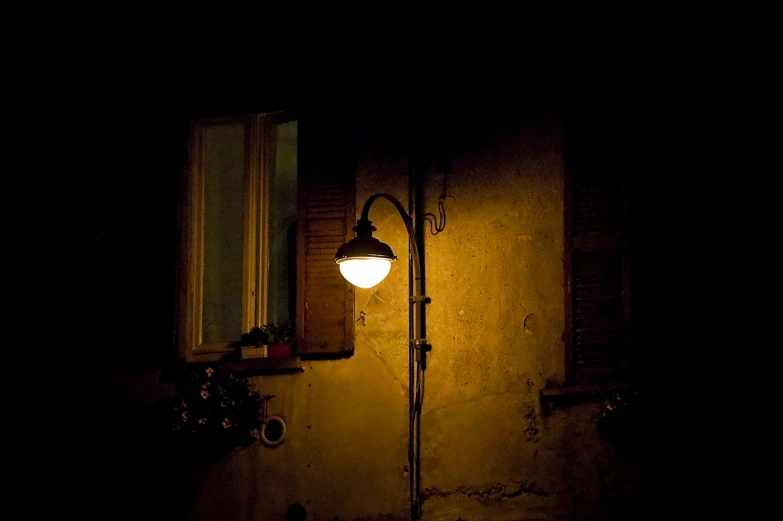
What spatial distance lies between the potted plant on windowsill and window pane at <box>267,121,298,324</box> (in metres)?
0.20

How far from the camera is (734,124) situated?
4762mm

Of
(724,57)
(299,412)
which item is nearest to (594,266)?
(724,57)

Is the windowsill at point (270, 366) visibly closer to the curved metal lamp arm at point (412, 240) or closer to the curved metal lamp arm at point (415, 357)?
the curved metal lamp arm at point (415, 357)

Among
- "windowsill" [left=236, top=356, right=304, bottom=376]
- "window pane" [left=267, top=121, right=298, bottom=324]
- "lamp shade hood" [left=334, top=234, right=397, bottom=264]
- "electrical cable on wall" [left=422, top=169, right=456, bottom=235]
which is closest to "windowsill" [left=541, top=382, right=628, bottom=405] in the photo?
"electrical cable on wall" [left=422, top=169, right=456, bottom=235]

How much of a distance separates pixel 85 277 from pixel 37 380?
1065mm

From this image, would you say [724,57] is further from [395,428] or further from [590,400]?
[395,428]

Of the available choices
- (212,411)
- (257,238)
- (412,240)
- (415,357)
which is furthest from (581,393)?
(257,238)

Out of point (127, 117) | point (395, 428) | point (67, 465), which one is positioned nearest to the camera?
point (395, 428)

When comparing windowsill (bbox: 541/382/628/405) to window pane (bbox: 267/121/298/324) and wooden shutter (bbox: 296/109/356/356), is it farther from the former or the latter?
window pane (bbox: 267/121/298/324)

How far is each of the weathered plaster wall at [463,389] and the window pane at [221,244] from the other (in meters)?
0.89

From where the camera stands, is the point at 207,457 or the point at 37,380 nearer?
the point at 207,457

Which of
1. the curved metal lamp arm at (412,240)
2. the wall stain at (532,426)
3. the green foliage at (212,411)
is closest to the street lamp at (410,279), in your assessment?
the curved metal lamp arm at (412,240)

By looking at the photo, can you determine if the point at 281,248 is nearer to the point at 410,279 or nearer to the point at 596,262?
the point at 410,279

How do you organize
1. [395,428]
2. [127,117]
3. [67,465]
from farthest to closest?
[127,117] < [67,465] < [395,428]
